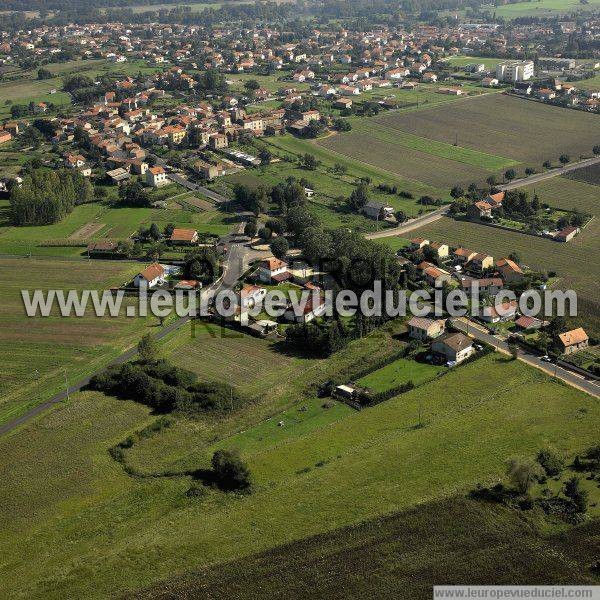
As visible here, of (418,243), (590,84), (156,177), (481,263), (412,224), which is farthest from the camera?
(590,84)

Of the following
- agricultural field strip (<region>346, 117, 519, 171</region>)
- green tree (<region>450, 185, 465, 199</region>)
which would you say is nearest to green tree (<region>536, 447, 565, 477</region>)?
green tree (<region>450, 185, 465, 199</region>)

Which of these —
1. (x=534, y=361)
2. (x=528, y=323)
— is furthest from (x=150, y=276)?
(x=534, y=361)

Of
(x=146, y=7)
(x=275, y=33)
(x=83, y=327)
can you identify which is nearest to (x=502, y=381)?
(x=83, y=327)

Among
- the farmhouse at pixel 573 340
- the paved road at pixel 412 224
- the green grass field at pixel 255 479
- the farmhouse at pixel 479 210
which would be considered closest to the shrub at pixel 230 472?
the green grass field at pixel 255 479

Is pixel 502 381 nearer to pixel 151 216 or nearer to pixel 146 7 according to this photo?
pixel 151 216

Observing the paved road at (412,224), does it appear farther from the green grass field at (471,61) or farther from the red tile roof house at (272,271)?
the green grass field at (471,61)

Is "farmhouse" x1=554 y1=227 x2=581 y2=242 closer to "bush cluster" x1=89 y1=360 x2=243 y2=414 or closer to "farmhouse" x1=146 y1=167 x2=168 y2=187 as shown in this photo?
"bush cluster" x1=89 y1=360 x2=243 y2=414

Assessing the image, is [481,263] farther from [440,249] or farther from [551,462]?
[551,462]
